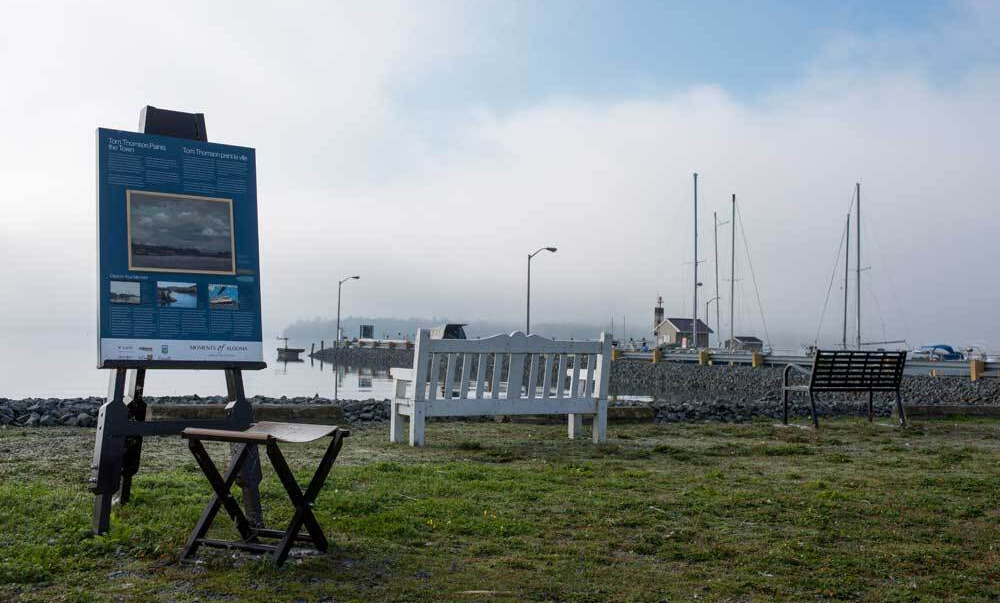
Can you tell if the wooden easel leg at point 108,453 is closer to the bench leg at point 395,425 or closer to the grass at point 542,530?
the grass at point 542,530

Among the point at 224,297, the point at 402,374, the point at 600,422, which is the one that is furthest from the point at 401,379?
the point at 224,297

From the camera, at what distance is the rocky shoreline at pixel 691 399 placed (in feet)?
41.8

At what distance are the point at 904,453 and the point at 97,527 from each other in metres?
7.89

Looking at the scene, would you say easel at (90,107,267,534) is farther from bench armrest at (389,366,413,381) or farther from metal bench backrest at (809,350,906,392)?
metal bench backrest at (809,350,906,392)

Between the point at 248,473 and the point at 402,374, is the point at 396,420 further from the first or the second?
the point at 248,473

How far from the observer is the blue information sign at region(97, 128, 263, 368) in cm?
547

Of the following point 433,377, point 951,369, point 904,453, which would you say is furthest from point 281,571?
point 951,369

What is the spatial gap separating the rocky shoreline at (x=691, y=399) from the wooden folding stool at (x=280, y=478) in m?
7.52

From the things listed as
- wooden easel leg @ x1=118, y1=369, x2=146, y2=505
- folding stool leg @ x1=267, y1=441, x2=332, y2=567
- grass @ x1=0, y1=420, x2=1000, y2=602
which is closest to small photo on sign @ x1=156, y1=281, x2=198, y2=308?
wooden easel leg @ x1=118, y1=369, x2=146, y2=505

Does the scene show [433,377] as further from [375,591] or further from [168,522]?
[375,591]

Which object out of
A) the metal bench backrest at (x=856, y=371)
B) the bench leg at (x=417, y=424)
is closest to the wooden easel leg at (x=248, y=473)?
the bench leg at (x=417, y=424)

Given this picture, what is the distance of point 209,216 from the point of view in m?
5.78

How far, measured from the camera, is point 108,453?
17.0 ft

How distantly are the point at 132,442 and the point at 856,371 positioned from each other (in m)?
10.3
